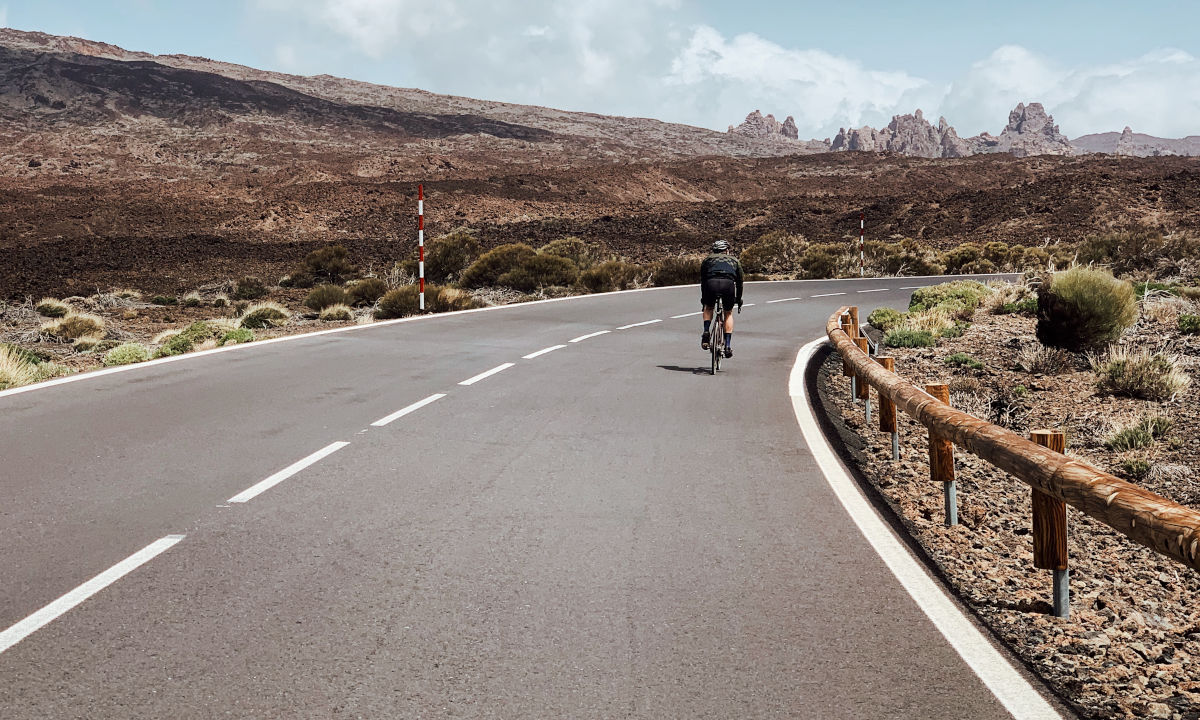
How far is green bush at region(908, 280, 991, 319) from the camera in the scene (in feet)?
66.1

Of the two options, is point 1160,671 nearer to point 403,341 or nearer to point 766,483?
point 766,483

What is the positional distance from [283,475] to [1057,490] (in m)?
4.74

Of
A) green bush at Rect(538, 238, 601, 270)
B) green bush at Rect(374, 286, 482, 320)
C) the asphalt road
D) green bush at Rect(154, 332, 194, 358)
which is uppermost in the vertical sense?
green bush at Rect(538, 238, 601, 270)

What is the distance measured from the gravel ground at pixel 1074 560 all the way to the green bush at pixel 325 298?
16.6 m

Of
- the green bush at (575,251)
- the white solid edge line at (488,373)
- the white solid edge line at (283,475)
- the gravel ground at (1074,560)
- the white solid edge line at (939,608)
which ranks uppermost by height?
the green bush at (575,251)

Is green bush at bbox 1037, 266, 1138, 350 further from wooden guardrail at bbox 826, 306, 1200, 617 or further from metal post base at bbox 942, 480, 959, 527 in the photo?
metal post base at bbox 942, 480, 959, 527

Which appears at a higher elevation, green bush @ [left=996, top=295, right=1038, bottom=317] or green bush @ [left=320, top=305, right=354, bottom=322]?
green bush @ [left=320, top=305, right=354, bottom=322]

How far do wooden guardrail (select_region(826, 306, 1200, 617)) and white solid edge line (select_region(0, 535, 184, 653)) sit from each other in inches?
168

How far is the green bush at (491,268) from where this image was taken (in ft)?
97.9

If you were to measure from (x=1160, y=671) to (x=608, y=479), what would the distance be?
3.63 metres

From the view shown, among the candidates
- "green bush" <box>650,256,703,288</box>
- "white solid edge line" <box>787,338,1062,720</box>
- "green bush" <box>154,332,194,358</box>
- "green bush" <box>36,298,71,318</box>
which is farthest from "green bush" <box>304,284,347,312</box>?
"white solid edge line" <box>787,338,1062,720</box>

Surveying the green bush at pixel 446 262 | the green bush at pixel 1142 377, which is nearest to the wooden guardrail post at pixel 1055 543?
the green bush at pixel 1142 377

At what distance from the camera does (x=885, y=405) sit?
28.5 feet

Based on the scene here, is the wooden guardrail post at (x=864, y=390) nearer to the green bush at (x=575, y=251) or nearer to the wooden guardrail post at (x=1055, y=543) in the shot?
the wooden guardrail post at (x=1055, y=543)
